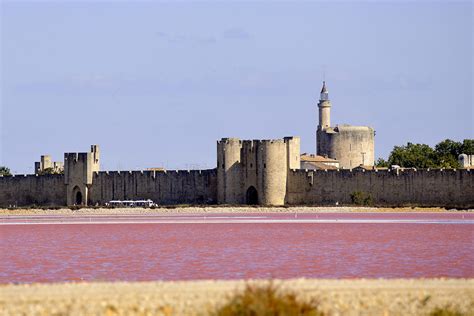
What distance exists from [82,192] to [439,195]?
65.2ft

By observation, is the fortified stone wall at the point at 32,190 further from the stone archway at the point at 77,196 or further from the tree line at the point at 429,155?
the tree line at the point at 429,155

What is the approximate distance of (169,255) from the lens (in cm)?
2580

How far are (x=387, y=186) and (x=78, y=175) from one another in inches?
683

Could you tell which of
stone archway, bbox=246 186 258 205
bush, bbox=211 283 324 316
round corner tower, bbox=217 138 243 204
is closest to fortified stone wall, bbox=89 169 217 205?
round corner tower, bbox=217 138 243 204

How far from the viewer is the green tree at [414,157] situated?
78688mm

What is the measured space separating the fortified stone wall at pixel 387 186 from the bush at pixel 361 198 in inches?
7.1

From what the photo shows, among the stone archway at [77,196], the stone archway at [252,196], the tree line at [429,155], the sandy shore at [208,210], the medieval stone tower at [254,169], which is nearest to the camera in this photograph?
the sandy shore at [208,210]

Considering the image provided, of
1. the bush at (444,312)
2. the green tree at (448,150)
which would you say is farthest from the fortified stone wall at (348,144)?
the bush at (444,312)

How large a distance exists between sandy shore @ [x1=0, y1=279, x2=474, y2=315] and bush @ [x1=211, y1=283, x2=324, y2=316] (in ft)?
1.84

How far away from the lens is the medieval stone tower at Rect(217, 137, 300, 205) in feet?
204

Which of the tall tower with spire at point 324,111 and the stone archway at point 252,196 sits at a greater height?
the tall tower with spire at point 324,111

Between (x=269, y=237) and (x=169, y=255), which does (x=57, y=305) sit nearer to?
(x=169, y=255)

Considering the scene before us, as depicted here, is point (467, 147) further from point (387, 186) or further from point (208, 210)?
point (208, 210)

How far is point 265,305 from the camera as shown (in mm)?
13062
